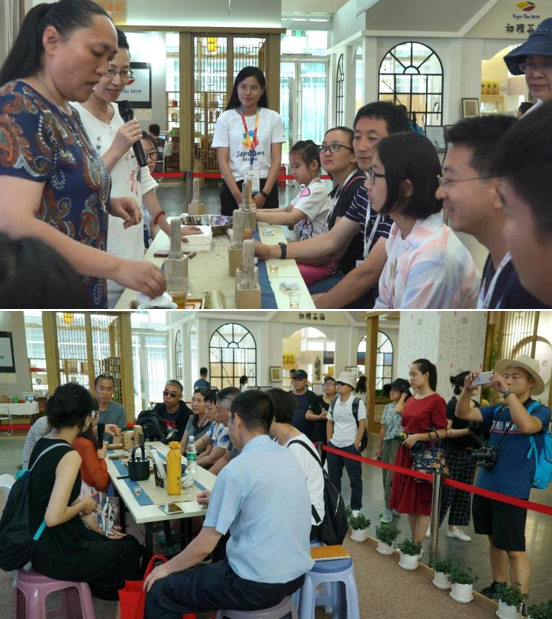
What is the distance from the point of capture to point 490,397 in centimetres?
496

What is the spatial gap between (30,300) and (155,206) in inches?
74.9

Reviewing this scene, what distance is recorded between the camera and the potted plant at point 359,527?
4.12 meters

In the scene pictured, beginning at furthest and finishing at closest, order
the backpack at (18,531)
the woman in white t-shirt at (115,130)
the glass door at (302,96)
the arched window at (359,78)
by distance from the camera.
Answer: the glass door at (302,96) → the arched window at (359,78) → the backpack at (18,531) → the woman in white t-shirt at (115,130)

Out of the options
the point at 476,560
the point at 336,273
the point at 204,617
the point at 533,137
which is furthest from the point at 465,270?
the point at 476,560

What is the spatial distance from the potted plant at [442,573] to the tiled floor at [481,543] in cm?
22

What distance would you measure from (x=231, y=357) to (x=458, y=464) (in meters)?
1.50

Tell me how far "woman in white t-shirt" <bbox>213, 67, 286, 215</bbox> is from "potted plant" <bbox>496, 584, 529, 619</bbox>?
9.58 feet

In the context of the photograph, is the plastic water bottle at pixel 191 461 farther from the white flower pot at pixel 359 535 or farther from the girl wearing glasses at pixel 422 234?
the girl wearing glasses at pixel 422 234

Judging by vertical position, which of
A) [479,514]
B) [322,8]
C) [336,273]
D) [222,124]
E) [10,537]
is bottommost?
[479,514]

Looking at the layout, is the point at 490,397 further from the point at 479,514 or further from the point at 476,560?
the point at 479,514

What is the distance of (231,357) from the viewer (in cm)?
386

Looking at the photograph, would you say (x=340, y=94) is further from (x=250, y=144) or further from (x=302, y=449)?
(x=302, y=449)

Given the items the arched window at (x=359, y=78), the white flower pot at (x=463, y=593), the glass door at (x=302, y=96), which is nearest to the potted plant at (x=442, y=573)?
the white flower pot at (x=463, y=593)

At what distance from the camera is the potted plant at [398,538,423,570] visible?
3590mm
